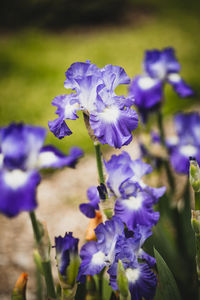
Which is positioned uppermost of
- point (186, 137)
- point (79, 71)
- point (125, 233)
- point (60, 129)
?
point (186, 137)

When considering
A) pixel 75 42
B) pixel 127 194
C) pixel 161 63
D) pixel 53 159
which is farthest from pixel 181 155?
pixel 75 42

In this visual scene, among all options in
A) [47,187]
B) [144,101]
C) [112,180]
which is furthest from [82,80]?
[47,187]

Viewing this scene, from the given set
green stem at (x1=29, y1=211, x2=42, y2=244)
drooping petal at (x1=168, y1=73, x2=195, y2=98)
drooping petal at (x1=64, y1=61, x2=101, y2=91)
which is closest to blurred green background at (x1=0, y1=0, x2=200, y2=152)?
drooping petal at (x1=168, y1=73, x2=195, y2=98)

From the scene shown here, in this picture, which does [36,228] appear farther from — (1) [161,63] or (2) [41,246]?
(1) [161,63]

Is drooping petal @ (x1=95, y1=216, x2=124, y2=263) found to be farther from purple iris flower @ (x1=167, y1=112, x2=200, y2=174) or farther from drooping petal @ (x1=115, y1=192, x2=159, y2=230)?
purple iris flower @ (x1=167, y1=112, x2=200, y2=174)

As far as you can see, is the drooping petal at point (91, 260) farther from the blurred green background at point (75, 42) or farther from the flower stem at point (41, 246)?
the blurred green background at point (75, 42)

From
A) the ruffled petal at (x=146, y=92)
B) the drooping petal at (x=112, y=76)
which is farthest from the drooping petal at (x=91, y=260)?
the ruffled petal at (x=146, y=92)

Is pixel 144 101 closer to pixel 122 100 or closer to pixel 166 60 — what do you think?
pixel 166 60
